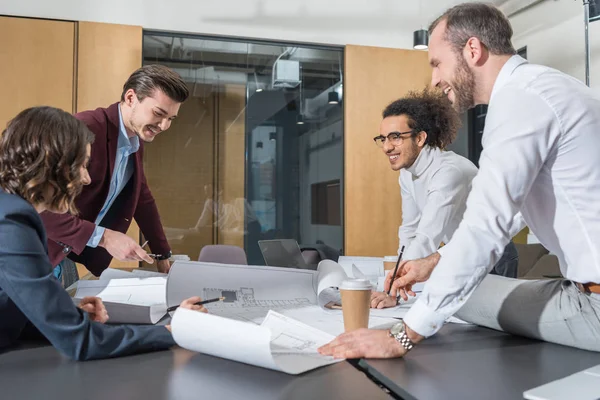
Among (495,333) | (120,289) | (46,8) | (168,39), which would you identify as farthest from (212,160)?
(495,333)

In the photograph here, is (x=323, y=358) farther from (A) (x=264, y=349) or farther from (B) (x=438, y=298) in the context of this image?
(B) (x=438, y=298)

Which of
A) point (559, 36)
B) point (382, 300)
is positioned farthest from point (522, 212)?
point (559, 36)

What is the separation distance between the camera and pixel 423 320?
1.08m

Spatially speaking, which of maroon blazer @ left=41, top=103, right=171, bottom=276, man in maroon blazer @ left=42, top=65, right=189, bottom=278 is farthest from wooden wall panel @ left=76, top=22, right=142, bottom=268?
man in maroon blazer @ left=42, top=65, right=189, bottom=278

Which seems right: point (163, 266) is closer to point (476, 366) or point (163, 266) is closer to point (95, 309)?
point (95, 309)

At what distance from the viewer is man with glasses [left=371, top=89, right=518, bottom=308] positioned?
2289 millimetres

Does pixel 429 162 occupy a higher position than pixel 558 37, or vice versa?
pixel 558 37

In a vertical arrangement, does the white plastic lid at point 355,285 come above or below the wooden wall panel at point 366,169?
below

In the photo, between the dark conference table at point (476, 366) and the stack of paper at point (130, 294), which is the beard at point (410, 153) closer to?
the stack of paper at point (130, 294)

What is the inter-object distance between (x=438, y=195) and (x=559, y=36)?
11.4 feet

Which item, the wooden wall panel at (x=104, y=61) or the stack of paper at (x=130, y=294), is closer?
the stack of paper at (x=130, y=294)

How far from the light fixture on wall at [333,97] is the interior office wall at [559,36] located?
1902 millimetres

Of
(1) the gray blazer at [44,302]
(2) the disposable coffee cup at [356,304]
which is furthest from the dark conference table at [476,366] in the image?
(1) the gray blazer at [44,302]

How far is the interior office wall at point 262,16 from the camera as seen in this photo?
4.83 meters
